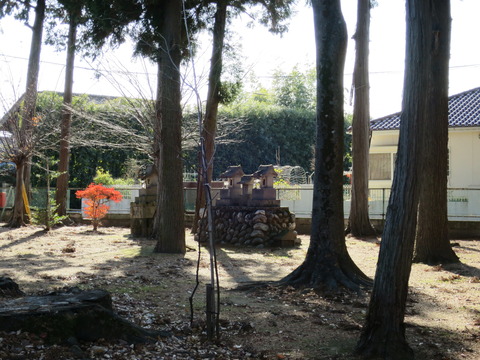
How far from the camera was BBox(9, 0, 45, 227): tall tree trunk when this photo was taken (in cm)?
1867

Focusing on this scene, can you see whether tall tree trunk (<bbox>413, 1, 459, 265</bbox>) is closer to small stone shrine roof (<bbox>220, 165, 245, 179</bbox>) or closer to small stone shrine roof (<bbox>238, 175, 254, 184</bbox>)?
small stone shrine roof (<bbox>238, 175, 254, 184</bbox>)

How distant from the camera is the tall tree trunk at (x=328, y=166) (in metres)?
8.36

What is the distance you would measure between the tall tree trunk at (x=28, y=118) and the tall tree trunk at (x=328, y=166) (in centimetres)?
1301

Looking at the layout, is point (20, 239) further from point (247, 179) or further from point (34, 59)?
point (34, 59)

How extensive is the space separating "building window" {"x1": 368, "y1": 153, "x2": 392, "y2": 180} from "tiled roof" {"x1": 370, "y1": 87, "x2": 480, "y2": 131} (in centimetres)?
146

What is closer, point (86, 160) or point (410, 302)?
point (410, 302)

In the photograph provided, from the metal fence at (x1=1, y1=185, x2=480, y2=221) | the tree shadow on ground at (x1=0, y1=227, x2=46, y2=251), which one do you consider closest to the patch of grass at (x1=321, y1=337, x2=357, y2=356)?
the metal fence at (x1=1, y1=185, x2=480, y2=221)

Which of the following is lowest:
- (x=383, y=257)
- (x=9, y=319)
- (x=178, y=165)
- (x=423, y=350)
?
(x=423, y=350)

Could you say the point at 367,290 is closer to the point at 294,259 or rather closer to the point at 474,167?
the point at 294,259

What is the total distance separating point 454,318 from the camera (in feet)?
22.3

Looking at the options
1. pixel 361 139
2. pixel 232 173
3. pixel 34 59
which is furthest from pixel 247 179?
pixel 34 59

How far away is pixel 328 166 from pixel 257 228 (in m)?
6.55

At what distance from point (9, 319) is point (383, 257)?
10.8 feet

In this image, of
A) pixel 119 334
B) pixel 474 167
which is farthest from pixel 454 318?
pixel 474 167
